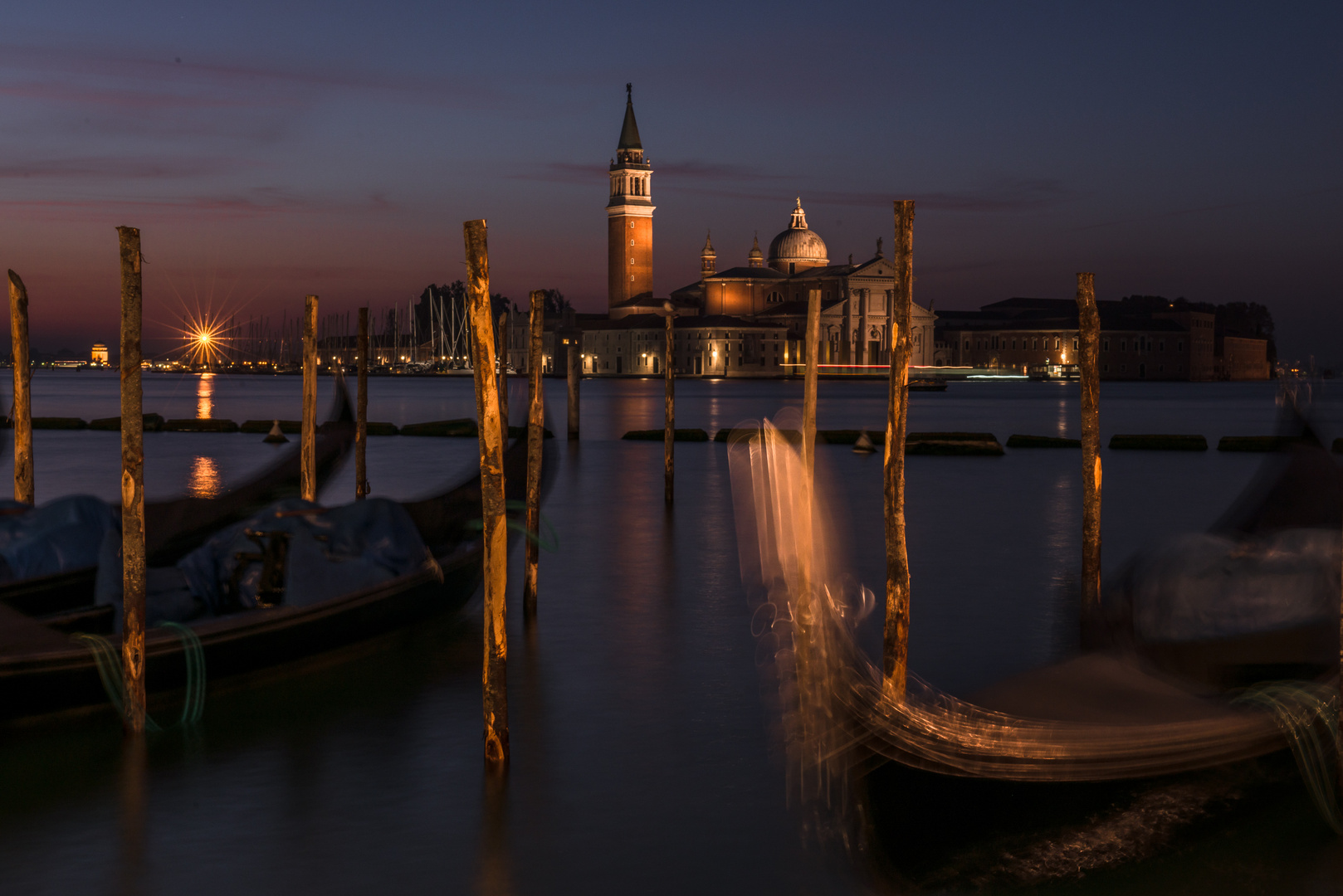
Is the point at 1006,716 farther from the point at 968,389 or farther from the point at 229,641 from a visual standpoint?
the point at 968,389

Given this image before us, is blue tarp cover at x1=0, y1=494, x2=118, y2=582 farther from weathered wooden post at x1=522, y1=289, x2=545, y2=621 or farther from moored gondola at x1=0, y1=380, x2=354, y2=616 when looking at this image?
weathered wooden post at x1=522, y1=289, x2=545, y2=621

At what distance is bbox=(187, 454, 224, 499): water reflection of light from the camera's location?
16.8 metres

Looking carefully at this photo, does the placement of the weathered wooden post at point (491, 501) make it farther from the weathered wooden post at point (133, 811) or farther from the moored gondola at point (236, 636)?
the moored gondola at point (236, 636)

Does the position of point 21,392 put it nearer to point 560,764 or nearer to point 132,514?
point 132,514

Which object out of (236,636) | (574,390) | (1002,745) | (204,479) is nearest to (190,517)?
(236,636)

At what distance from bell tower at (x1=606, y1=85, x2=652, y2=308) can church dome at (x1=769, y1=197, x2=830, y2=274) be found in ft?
28.9

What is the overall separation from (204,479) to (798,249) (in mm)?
70068

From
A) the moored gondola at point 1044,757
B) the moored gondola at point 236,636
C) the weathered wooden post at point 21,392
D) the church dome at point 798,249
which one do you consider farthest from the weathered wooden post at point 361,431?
the church dome at point 798,249

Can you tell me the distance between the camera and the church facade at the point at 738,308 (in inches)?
3118

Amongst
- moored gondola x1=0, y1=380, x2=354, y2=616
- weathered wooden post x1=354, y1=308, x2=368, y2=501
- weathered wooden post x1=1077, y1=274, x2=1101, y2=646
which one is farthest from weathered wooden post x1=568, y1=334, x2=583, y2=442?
weathered wooden post x1=1077, y1=274, x2=1101, y2=646

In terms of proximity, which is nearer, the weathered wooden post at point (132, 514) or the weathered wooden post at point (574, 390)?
the weathered wooden post at point (132, 514)

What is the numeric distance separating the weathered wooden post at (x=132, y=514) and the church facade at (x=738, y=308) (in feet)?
237

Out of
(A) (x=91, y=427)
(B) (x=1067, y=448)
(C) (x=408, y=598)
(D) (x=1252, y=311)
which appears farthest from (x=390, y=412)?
(D) (x=1252, y=311)

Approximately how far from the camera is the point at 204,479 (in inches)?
723
